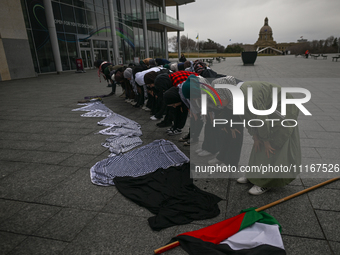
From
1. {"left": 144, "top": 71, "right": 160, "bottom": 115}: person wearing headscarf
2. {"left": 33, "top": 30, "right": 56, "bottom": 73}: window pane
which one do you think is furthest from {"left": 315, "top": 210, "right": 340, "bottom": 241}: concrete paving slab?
{"left": 33, "top": 30, "right": 56, "bottom": 73}: window pane

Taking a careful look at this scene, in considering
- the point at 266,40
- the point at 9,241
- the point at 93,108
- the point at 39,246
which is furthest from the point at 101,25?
the point at 266,40

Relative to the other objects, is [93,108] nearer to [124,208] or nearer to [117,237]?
[124,208]

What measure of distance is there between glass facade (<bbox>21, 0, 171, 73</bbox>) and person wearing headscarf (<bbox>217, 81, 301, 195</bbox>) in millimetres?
18660

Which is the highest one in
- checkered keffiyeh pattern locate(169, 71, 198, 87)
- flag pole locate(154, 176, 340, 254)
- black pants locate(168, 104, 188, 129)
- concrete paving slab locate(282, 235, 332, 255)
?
checkered keffiyeh pattern locate(169, 71, 198, 87)

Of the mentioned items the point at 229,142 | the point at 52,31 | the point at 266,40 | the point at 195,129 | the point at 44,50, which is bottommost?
the point at 195,129

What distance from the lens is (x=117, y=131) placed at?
536 centimetres

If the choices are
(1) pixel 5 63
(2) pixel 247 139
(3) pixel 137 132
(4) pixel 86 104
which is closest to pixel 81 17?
(1) pixel 5 63

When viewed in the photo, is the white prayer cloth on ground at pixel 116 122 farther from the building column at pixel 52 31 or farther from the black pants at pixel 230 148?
the building column at pixel 52 31

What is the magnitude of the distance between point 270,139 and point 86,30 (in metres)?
22.3

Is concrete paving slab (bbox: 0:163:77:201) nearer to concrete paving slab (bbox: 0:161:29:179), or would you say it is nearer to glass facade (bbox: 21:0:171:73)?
concrete paving slab (bbox: 0:161:29:179)

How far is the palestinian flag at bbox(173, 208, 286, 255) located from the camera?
6.20ft

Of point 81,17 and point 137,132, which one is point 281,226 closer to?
point 137,132

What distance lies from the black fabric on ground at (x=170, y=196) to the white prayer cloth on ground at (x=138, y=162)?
169mm

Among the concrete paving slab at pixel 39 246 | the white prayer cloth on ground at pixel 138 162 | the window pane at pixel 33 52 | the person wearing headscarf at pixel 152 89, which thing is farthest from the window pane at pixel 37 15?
the concrete paving slab at pixel 39 246
